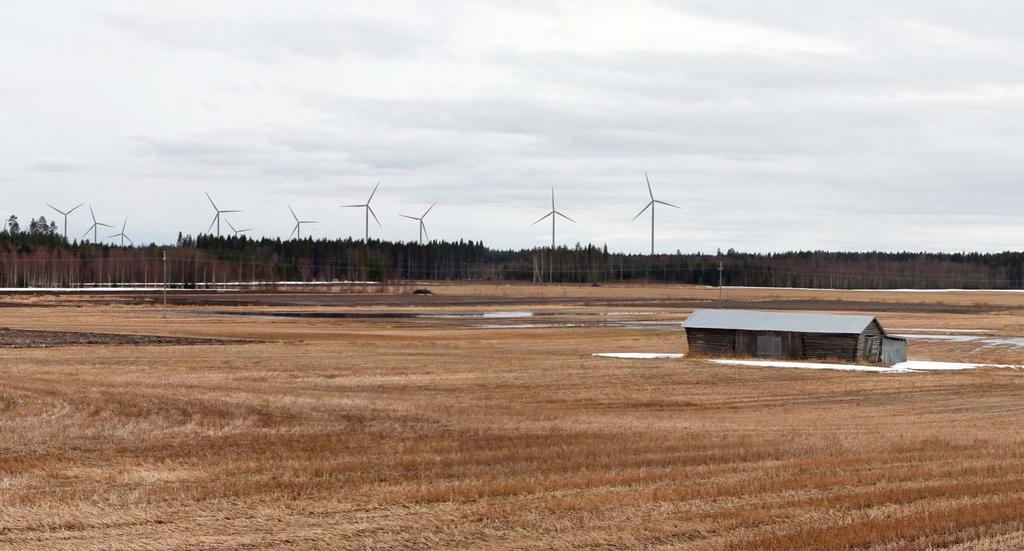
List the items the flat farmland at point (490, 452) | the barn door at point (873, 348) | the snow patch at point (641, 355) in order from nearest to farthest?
the flat farmland at point (490, 452)
the barn door at point (873, 348)
the snow patch at point (641, 355)

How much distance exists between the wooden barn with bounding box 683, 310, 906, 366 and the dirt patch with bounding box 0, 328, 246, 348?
26289 millimetres

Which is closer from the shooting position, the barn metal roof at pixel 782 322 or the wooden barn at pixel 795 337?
the wooden barn at pixel 795 337

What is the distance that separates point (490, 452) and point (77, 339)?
47929mm

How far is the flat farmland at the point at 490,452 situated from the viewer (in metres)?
16.1

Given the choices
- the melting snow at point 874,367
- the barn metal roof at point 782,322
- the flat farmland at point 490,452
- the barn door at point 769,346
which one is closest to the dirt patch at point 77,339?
the flat farmland at point 490,452

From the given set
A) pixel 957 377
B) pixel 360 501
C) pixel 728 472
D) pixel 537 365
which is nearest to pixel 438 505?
pixel 360 501

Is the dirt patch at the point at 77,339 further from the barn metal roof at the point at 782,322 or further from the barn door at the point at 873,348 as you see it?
the barn door at the point at 873,348

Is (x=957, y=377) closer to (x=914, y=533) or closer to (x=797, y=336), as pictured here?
(x=797, y=336)

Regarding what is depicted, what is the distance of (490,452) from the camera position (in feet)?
80.0

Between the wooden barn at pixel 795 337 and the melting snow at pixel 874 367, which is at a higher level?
the wooden barn at pixel 795 337

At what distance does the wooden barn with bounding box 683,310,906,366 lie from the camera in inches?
2301

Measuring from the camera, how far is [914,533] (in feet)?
51.5

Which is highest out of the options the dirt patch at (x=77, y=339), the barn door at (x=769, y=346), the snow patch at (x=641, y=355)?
the barn door at (x=769, y=346)

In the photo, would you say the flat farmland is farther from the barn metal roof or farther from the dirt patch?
the barn metal roof
